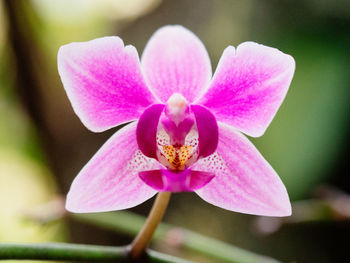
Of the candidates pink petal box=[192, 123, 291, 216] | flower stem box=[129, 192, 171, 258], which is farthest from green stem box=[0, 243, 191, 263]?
pink petal box=[192, 123, 291, 216]

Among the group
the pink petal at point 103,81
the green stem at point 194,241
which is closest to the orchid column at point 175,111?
the pink petal at point 103,81

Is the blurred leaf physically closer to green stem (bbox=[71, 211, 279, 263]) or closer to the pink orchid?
green stem (bbox=[71, 211, 279, 263])

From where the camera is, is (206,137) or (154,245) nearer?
(206,137)

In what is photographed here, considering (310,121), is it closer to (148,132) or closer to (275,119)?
(275,119)

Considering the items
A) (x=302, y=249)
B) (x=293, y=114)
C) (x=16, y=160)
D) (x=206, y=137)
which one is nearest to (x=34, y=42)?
(x=16, y=160)

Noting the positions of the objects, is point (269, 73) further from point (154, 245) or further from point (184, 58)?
point (154, 245)

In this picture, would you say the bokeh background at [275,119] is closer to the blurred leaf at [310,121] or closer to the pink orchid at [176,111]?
the blurred leaf at [310,121]

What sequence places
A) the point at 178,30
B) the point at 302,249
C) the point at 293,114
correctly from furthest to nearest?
the point at 293,114
the point at 302,249
the point at 178,30
